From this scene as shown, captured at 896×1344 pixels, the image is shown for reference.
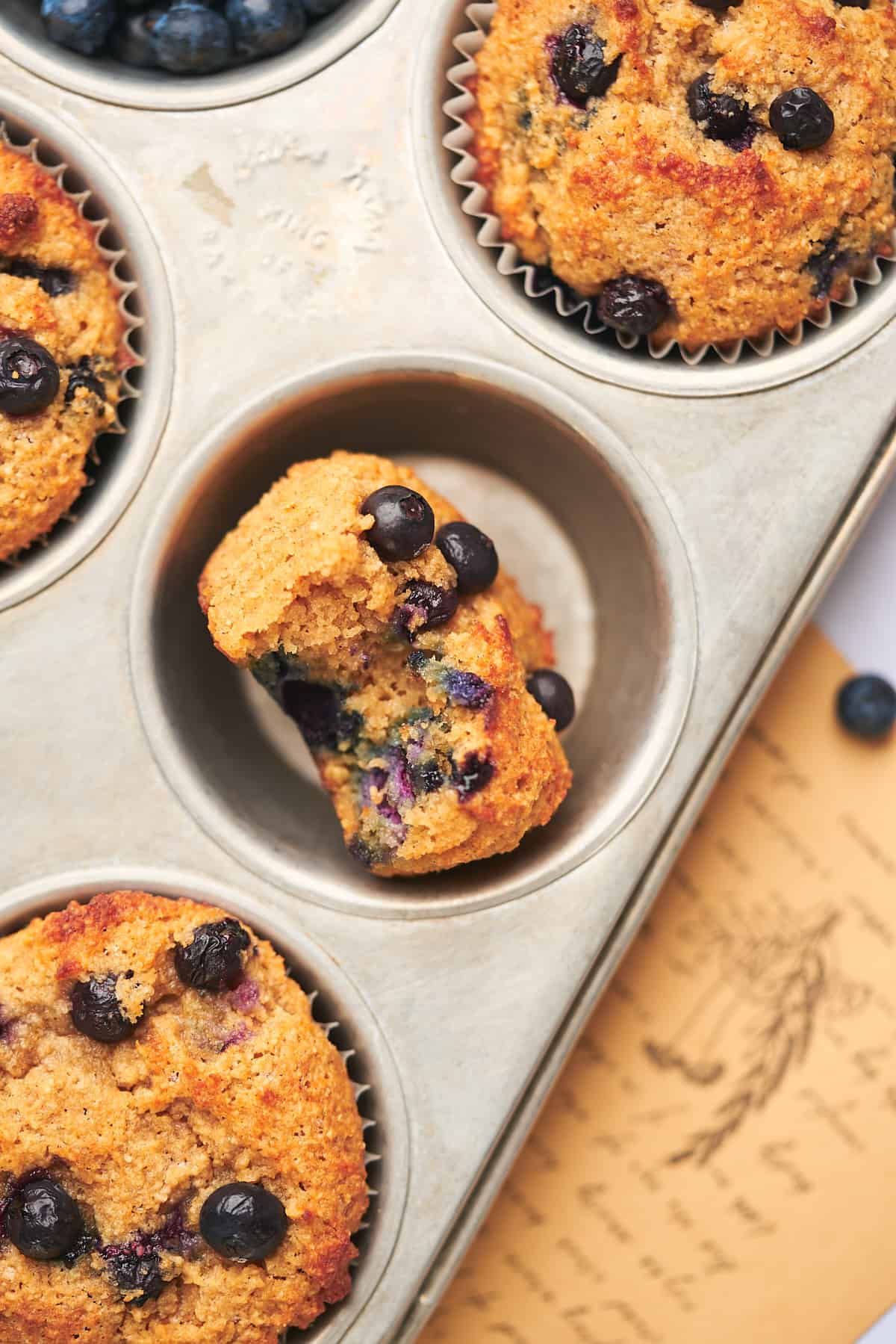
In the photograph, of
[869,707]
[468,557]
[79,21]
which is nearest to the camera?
[468,557]

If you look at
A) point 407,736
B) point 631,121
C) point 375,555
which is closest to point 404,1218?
point 407,736

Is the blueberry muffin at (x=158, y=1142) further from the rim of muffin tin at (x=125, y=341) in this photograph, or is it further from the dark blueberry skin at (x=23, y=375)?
the dark blueberry skin at (x=23, y=375)

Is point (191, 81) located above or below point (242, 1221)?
above

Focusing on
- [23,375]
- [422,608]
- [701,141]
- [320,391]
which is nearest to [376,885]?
[422,608]

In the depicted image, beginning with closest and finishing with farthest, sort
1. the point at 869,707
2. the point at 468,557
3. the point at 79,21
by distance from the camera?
the point at 468,557 < the point at 79,21 < the point at 869,707

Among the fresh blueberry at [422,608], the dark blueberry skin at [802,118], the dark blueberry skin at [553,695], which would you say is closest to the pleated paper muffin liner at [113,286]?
the fresh blueberry at [422,608]

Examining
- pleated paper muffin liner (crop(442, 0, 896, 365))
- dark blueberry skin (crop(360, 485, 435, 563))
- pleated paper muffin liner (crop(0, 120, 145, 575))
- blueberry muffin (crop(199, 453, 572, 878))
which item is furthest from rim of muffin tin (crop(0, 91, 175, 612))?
pleated paper muffin liner (crop(442, 0, 896, 365))

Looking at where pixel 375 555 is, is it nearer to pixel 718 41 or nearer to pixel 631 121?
pixel 631 121

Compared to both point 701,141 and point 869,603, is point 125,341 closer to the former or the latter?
point 701,141
